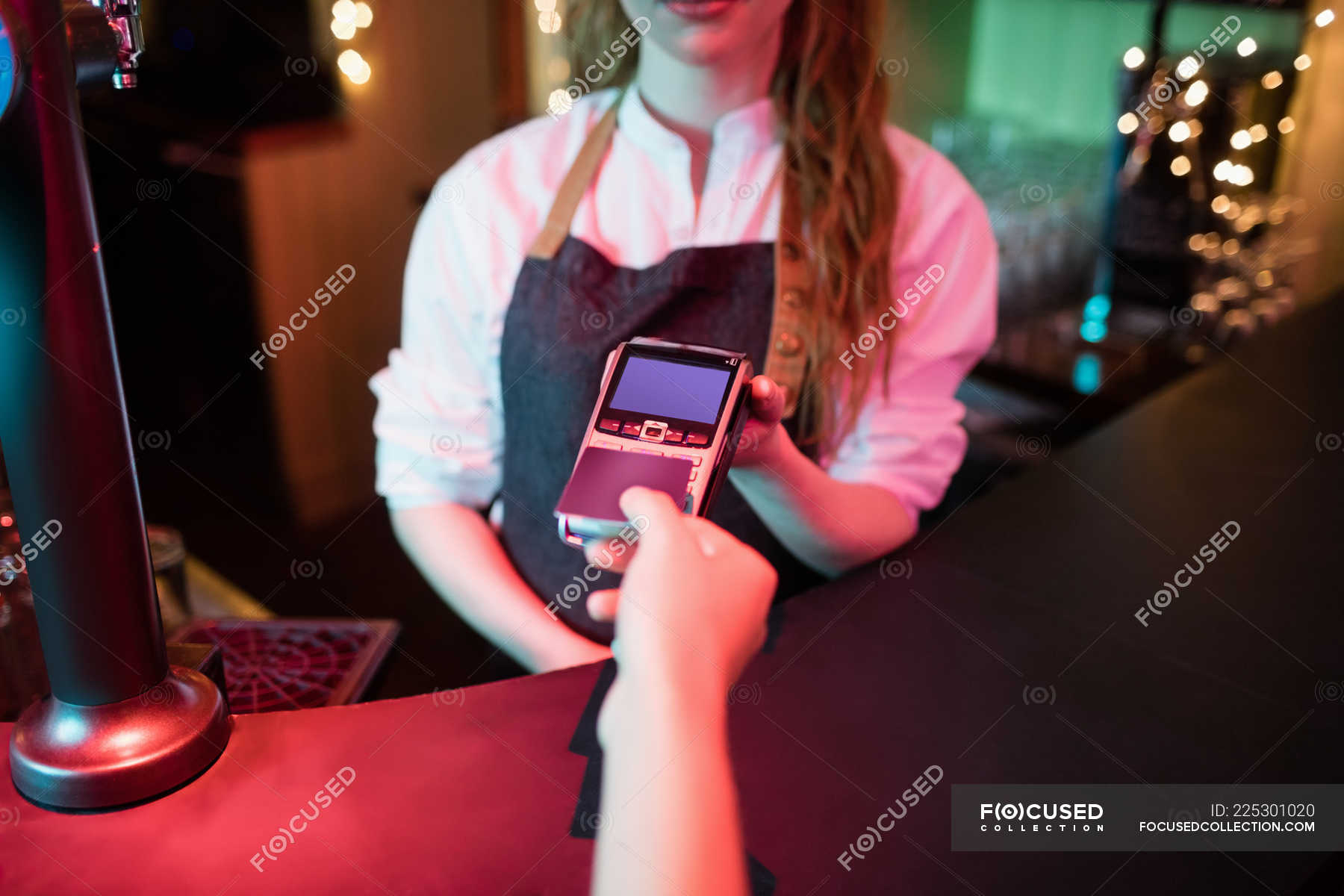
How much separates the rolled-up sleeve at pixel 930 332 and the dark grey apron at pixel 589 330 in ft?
0.35

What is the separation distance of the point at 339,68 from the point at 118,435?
2547 millimetres

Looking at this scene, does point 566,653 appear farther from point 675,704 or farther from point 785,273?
point 675,704

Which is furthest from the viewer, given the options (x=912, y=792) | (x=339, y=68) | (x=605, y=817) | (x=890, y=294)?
(x=339, y=68)

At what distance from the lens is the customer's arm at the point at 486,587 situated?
3.84 ft

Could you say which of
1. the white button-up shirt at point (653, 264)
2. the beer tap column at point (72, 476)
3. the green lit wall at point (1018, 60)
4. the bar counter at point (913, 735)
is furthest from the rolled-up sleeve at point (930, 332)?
the green lit wall at point (1018, 60)

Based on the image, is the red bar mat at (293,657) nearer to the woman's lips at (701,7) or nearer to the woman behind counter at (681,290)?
the woman behind counter at (681,290)

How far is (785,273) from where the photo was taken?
1188 mm

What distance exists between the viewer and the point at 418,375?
126 centimetres

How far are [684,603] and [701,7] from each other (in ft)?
2.52

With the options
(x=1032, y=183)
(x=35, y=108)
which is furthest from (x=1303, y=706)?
(x=1032, y=183)

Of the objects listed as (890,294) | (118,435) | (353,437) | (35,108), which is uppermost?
(35,108)

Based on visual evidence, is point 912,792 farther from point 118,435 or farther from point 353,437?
point 353,437

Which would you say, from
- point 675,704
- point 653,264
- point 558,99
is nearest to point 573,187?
point 653,264

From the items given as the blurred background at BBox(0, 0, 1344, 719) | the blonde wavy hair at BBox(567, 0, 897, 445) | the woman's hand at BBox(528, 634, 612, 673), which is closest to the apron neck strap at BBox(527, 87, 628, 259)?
the blonde wavy hair at BBox(567, 0, 897, 445)
